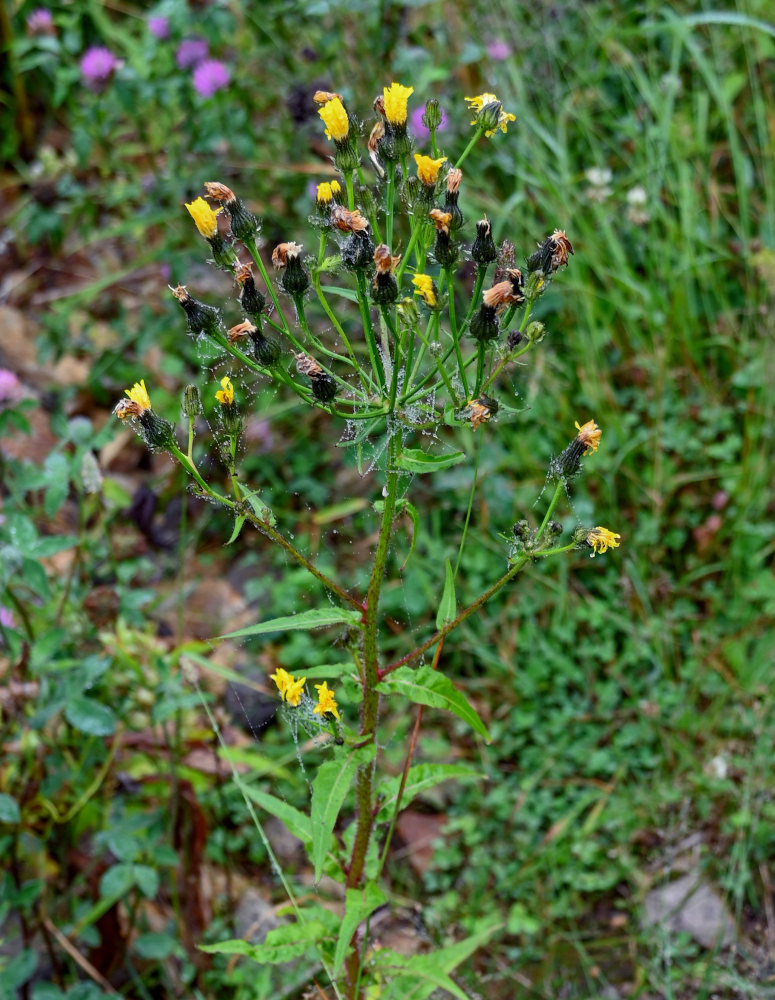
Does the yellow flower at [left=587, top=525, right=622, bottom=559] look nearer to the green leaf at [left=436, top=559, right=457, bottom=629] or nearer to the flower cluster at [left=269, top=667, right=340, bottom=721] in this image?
the green leaf at [left=436, top=559, right=457, bottom=629]

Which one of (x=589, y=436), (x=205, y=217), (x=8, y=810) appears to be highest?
(x=205, y=217)

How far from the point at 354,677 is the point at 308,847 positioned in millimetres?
307

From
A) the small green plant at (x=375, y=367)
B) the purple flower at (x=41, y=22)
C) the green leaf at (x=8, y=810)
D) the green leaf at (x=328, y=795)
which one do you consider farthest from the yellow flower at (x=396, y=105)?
Answer: the purple flower at (x=41, y=22)

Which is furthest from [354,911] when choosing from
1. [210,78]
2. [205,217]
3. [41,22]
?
[41,22]

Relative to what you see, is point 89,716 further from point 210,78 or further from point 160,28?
point 160,28

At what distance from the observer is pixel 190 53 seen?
3.11 metres

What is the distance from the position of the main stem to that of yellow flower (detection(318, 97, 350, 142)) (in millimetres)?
434

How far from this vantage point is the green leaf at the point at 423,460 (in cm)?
120

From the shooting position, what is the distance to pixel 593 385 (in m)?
2.82

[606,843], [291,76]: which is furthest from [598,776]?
[291,76]

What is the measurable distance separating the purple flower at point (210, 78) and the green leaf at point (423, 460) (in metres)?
2.34

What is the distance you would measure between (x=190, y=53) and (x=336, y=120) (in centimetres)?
214

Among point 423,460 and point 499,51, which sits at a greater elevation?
point 499,51

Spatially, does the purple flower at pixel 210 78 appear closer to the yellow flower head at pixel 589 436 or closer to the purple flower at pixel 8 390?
the purple flower at pixel 8 390
